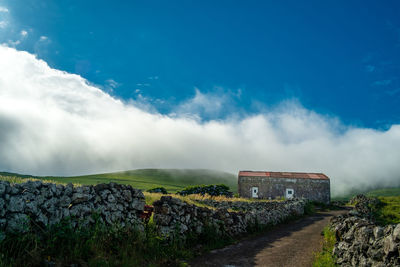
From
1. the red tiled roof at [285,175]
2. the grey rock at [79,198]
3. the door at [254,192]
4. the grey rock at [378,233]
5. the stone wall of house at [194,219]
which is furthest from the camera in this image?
the red tiled roof at [285,175]

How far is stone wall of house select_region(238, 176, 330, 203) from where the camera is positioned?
53.0m

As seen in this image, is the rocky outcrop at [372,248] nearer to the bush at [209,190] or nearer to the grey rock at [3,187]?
the grey rock at [3,187]

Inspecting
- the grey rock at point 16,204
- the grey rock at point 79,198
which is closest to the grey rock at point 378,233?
the grey rock at point 79,198

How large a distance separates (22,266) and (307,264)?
9.86m

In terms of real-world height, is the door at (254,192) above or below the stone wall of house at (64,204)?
below

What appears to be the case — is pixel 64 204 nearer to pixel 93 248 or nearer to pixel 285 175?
pixel 93 248

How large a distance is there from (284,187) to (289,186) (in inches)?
42.7

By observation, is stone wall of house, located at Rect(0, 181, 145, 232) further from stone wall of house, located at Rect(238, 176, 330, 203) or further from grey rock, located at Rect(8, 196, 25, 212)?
stone wall of house, located at Rect(238, 176, 330, 203)

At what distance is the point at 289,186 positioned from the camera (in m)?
53.5

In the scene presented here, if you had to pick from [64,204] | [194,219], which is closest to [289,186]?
[194,219]

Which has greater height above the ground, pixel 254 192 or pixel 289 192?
pixel 289 192

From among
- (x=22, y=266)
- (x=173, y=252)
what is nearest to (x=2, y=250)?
(x=22, y=266)

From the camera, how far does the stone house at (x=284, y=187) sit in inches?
2089

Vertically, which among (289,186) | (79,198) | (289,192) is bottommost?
(289,192)
